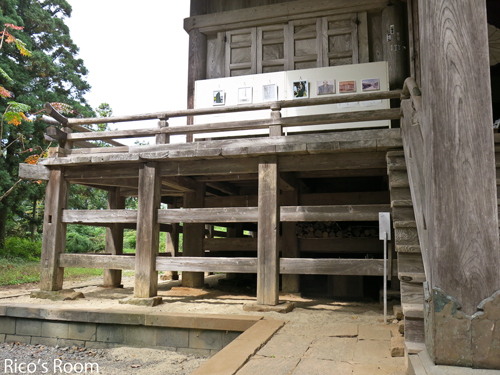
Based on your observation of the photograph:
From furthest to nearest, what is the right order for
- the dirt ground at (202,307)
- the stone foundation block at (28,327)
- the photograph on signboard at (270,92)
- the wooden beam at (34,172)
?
the photograph on signboard at (270,92) → the wooden beam at (34,172) → the stone foundation block at (28,327) → the dirt ground at (202,307)

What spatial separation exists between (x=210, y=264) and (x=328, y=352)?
2930 millimetres

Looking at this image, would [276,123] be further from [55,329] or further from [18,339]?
[18,339]

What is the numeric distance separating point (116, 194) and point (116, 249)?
1.22 m

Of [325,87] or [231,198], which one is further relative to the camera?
[231,198]

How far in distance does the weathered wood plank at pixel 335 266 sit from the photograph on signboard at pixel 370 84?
3.32m

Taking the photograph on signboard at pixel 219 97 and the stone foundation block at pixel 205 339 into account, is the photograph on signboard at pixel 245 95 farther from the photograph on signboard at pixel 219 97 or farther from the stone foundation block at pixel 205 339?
the stone foundation block at pixel 205 339

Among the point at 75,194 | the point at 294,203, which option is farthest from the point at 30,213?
the point at 294,203

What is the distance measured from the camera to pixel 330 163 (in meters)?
6.20

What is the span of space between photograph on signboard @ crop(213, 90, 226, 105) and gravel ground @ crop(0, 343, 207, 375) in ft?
15.6

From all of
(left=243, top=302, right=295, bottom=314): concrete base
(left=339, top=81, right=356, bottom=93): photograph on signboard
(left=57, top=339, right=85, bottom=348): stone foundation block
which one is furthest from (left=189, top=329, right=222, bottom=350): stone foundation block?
(left=339, top=81, right=356, bottom=93): photograph on signboard

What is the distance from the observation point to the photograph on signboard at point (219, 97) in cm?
830

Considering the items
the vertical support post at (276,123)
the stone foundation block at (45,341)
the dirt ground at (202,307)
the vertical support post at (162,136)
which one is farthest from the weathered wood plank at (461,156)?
the stone foundation block at (45,341)

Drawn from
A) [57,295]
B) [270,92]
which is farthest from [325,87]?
[57,295]

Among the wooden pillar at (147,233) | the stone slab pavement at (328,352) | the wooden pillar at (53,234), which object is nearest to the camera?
the stone slab pavement at (328,352)
